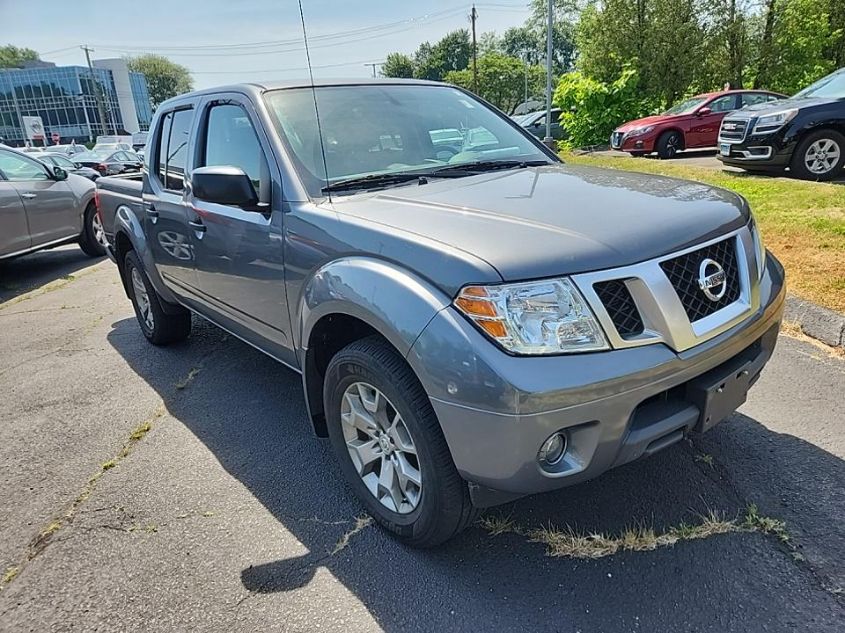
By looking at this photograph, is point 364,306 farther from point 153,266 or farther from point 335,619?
point 153,266

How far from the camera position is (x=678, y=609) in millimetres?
2014

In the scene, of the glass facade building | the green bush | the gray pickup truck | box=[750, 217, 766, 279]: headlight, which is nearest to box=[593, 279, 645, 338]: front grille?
the gray pickup truck

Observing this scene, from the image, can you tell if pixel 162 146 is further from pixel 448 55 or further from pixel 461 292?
pixel 448 55

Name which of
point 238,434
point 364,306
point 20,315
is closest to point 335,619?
point 364,306

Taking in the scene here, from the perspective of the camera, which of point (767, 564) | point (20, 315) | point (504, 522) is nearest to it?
point (767, 564)

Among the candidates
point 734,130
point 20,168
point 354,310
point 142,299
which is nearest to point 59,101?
point 20,168

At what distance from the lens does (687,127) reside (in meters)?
14.8

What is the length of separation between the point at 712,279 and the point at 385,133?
1.76m

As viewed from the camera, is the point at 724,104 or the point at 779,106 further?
the point at 724,104

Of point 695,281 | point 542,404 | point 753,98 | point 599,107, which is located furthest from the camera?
point 599,107

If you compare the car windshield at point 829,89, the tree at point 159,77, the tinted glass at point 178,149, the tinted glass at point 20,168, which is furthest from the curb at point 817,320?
the tree at point 159,77

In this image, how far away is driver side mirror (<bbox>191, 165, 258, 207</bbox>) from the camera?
260 cm

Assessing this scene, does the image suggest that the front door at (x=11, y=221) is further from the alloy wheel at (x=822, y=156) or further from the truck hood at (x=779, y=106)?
the alloy wheel at (x=822, y=156)

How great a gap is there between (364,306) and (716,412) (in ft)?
4.34
